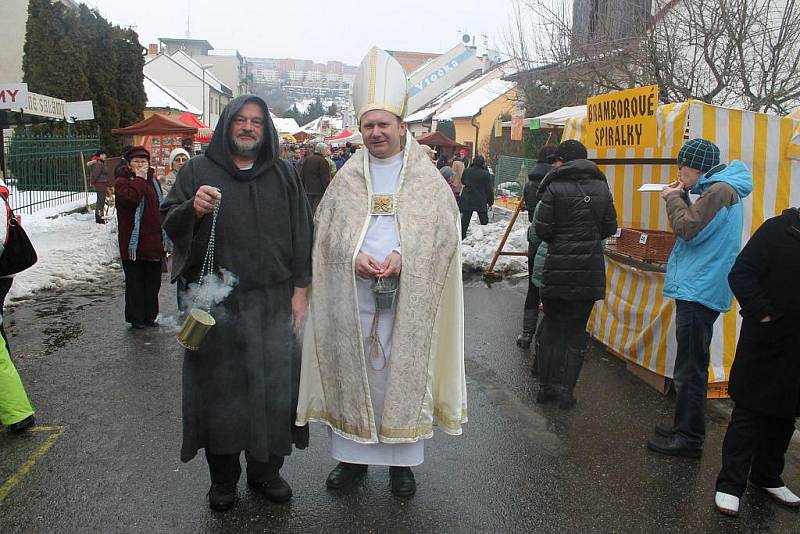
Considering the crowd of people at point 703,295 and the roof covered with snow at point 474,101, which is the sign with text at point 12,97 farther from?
the roof covered with snow at point 474,101

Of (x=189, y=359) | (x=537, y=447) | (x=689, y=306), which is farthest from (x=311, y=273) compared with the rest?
(x=689, y=306)

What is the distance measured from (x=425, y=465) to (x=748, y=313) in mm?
1922

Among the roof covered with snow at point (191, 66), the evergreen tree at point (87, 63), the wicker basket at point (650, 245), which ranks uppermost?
the roof covered with snow at point (191, 66)

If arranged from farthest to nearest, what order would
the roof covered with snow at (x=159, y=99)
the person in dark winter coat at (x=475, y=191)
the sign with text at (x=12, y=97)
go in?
the roof covered with snow at (x=159, y=99), the person in dark winter coat at (x=475, y=191), the sign with text at (x=12, y=97)

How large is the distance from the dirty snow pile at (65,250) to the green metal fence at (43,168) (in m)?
1.05

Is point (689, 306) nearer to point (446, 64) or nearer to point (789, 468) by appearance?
point (789, 468)

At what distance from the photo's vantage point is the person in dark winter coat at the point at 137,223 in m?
6.56

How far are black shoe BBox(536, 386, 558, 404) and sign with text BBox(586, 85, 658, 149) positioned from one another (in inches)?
86.7

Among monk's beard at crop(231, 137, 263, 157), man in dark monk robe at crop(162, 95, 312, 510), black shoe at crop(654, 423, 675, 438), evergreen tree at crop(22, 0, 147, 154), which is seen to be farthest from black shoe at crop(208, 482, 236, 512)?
evergreen tree at crop(22, 0, 147, 154)

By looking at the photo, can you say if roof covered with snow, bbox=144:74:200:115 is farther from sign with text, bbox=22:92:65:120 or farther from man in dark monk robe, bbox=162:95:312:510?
man in dark monk robe, bbox=162:95:312:510

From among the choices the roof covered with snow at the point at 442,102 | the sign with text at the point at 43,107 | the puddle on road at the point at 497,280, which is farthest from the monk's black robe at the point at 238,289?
the roof covered with snow at the point at 442,102

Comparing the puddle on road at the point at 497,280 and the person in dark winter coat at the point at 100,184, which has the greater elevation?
the person in dark winter coat at the point at 100,184

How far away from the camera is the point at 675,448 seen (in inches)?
163

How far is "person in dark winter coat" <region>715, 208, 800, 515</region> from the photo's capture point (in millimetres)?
3250
